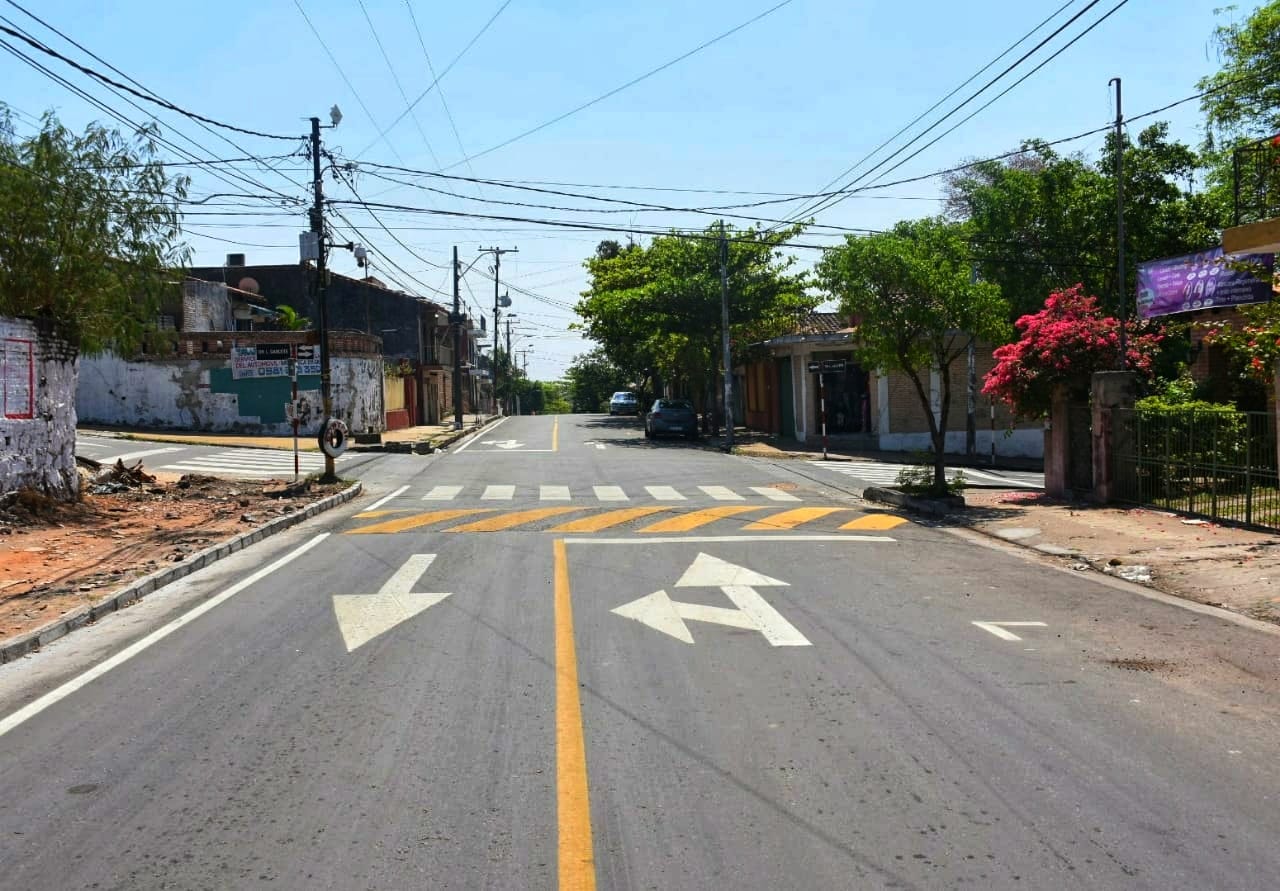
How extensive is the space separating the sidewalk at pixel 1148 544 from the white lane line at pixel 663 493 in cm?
513

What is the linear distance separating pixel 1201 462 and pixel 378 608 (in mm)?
11727

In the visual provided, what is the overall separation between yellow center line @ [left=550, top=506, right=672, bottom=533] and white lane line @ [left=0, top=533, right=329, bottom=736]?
4337 millimetres

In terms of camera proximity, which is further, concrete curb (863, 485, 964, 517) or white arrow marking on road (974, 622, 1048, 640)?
concrete curb (863, 485, 964, 517)

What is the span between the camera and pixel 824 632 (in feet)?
28.3

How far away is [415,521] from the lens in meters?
16.9

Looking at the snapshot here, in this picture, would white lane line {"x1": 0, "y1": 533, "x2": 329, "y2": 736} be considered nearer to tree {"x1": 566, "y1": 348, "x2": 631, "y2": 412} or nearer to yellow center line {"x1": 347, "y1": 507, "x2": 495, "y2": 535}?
yellow center line {"x1": 347, "y1": 507, "x2": 495, "y2": 535}

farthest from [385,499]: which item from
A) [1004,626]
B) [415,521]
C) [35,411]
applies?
[1004,626]

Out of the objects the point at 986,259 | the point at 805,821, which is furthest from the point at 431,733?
the point at 986,259

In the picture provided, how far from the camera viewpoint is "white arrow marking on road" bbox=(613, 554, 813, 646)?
862 cm

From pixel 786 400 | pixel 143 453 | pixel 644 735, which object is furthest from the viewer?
pixel 786 400

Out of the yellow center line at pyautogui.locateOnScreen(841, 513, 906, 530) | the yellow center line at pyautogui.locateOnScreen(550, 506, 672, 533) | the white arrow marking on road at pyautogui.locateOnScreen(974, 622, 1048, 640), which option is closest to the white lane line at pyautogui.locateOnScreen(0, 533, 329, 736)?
the yellow center line at pyautogui.locateOnScreen(550, 506, 672, 533)

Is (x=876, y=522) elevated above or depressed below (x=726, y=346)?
below

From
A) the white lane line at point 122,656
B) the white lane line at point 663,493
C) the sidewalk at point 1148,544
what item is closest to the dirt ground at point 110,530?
the white lane line at point 122,656

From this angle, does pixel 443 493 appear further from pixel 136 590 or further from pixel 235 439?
pixel 235 439
